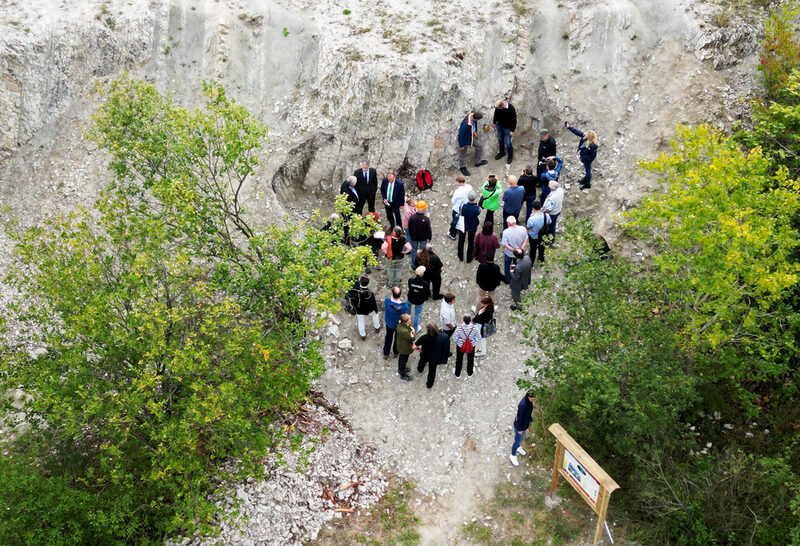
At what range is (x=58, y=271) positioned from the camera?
9.65 meters

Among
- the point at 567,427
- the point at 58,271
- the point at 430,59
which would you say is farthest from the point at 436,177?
the point at 58,271

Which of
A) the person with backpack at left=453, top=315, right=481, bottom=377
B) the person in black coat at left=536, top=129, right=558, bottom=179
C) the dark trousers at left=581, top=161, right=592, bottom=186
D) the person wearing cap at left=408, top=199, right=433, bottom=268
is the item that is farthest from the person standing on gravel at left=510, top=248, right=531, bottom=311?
the dark trousers at left=581, top=161, right=592, bottom=186

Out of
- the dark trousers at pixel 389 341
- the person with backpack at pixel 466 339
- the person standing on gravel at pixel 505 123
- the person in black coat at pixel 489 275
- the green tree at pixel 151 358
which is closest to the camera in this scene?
the green tree at pixel 151 358

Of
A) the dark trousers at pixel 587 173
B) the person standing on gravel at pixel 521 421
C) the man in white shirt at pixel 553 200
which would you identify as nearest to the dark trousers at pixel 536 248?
the man in white shirt at pixel 553 200

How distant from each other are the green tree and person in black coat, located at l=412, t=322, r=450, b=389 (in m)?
2.49

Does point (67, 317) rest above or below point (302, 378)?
above

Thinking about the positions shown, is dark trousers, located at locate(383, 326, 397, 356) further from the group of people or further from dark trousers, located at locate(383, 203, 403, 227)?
dark trousers, located at locate(383, 203, 403, 227)

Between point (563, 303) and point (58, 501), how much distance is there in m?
10.0

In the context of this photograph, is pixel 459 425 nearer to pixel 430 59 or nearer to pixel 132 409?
pixel 132 409

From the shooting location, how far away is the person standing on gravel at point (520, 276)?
13.6 m

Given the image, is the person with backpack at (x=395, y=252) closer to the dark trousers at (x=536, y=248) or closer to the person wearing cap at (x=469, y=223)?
the person wearing cap at (x=469, y=223)

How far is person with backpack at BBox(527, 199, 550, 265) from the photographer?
46.1ft

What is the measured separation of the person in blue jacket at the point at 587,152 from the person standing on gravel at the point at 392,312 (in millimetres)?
6862

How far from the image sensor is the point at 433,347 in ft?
40.6
